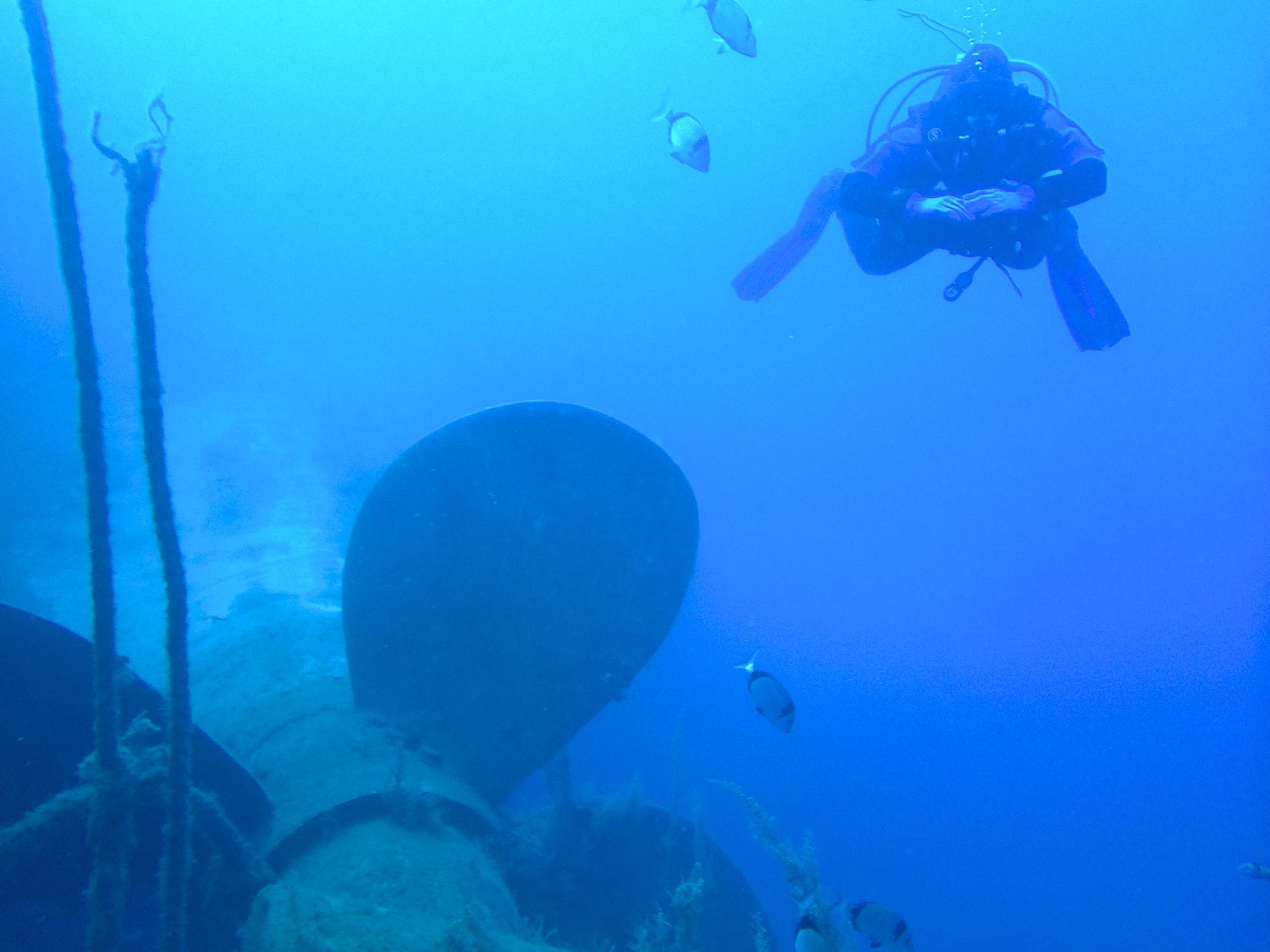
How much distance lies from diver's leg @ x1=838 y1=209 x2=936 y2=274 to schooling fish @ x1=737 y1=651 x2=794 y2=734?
11.9ft

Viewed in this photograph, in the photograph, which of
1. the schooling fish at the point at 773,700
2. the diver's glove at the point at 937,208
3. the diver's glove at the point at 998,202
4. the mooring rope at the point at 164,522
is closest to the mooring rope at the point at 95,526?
the mooring rope at the point at 164,522

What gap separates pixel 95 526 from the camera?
2428mm

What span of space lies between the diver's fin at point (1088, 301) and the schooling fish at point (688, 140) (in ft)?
10.5

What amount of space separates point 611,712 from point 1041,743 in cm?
A: 1880

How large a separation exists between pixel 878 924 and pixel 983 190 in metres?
5.64

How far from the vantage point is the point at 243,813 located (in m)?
4.39

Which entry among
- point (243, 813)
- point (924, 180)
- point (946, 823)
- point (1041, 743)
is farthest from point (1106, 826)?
point (243, 813)

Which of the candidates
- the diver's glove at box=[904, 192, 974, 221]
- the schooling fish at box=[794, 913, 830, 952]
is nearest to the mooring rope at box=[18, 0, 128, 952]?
the schooling fish at box=[794, 913, 830, 952]

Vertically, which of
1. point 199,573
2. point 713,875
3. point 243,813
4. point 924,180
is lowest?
point 199,573

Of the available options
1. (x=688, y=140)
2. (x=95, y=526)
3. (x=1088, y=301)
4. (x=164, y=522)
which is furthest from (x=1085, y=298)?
(x=95, y=526)

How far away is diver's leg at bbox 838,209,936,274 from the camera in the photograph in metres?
5.86

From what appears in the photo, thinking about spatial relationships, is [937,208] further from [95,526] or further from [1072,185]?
[95,526]

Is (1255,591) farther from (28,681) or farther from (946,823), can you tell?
(28,681)

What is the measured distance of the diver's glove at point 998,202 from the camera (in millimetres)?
5105
